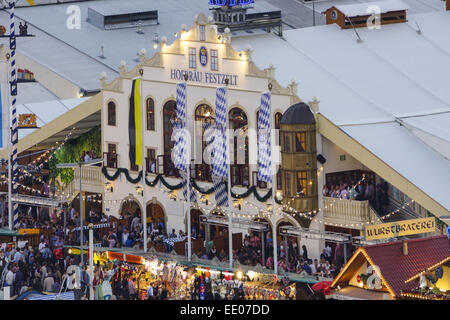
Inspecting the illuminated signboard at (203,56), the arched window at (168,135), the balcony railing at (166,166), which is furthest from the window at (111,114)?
the illuminated signboard at (203,56)

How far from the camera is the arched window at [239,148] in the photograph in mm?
55875

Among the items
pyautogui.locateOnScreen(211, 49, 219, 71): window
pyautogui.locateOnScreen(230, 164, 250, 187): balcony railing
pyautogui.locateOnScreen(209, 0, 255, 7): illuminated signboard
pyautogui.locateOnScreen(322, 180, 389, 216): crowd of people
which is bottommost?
pyautogui.locateOnScreen(322, 180, 389, 216): crowd of people

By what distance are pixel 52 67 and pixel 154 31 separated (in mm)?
7970

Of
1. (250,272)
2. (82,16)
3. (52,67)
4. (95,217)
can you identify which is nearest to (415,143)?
(250,272)

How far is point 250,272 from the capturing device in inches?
1939

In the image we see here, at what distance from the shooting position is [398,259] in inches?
1550

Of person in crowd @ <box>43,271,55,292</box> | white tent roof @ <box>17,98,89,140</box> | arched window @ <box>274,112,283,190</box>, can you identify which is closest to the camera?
person in crowd @ <box>43,271,55,292</box>

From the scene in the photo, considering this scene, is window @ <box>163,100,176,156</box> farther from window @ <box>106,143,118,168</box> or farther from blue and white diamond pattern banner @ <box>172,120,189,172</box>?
window @ <box>106,143,118,168</box>

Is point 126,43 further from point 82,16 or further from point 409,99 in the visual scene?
point 409,99

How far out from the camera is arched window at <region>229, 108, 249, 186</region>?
55875 mm

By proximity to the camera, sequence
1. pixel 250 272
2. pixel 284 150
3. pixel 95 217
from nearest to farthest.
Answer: pixel 250 272, pixel 284 150, pixel 95 217

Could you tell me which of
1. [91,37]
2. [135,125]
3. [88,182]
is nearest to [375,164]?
[135,125]

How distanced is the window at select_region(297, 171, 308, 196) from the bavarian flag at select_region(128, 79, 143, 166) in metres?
9.54

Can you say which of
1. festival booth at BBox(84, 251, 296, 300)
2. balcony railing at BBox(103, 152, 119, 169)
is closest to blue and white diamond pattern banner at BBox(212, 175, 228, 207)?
festival booth at BBox(84, 251, 296, 300)
